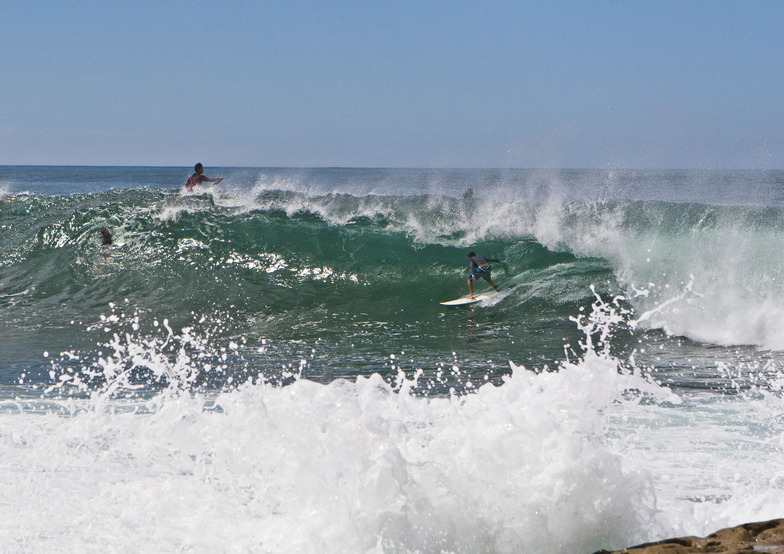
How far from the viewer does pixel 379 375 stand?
4.59 metres

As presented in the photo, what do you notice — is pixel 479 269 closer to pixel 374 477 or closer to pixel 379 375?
pixel 379 375

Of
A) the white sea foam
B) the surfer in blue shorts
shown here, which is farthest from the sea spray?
the surfer in blue shorts

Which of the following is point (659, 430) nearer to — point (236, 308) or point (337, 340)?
point (337, 340)

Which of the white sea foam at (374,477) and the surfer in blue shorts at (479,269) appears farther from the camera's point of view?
the surfer in blue shorts at (479,269)

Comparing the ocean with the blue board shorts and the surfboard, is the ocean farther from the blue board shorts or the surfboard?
the blue board shorts

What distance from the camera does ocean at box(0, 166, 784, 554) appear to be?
3.54m

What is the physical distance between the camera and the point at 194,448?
4484mm

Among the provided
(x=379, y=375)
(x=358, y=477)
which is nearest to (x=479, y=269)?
(x=379, y=375)

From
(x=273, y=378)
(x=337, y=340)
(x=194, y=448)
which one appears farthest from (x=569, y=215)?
(x=194, y=448)

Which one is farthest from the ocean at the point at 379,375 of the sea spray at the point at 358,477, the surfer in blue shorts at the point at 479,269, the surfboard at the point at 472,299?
the surfer in blue shorts at the point at 479,269

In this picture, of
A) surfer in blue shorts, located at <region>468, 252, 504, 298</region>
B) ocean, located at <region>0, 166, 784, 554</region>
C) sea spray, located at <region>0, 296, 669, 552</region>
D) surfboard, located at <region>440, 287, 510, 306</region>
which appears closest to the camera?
sea spray, located at <region>0, 296, 669, 552</region>

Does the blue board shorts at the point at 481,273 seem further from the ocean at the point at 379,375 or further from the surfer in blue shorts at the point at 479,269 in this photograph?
the ocean at the point at 379,375

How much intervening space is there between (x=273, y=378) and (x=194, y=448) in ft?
10.4

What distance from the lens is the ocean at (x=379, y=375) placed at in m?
3.54
